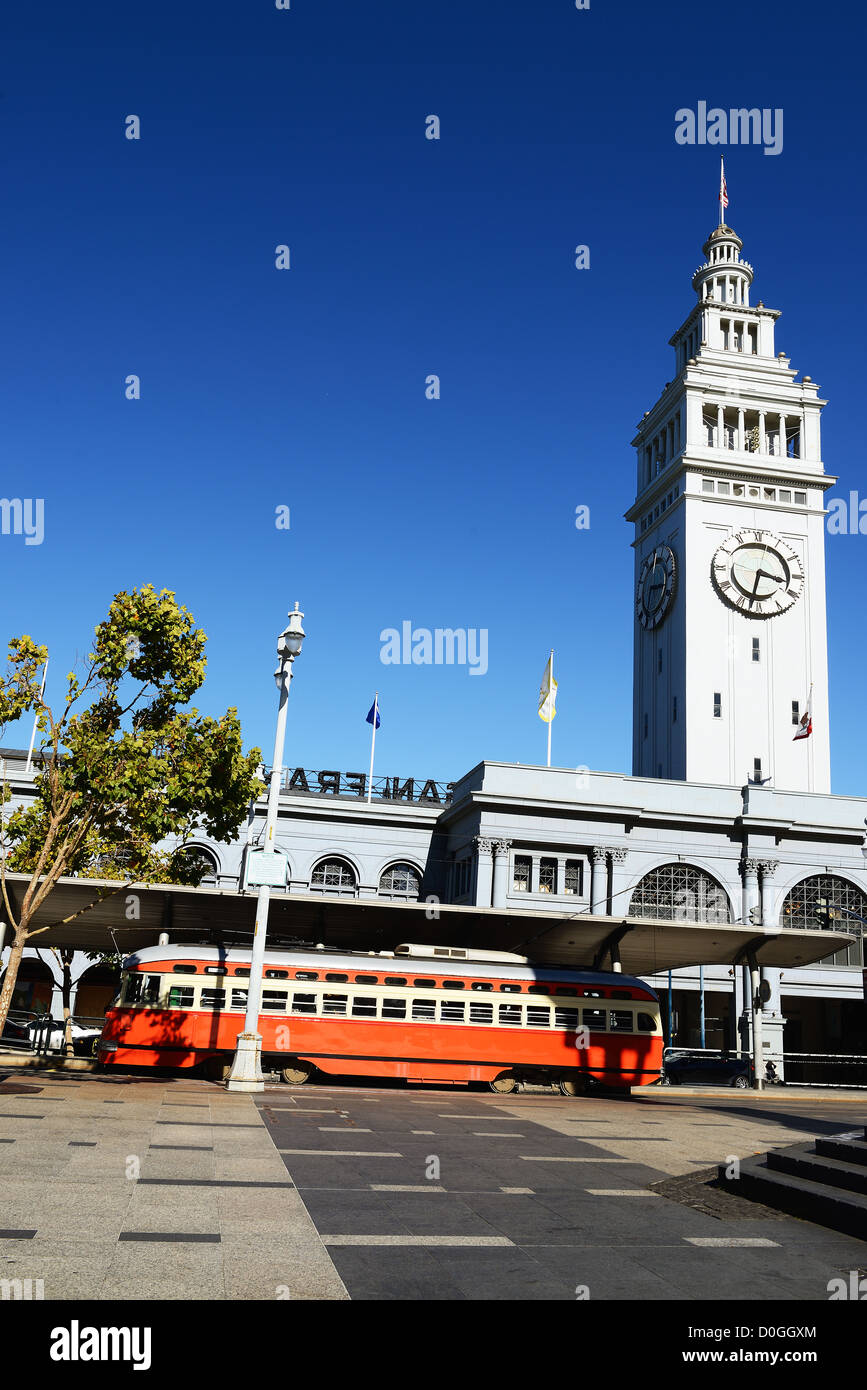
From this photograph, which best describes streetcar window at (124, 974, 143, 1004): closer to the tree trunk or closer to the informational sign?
the tree trunk

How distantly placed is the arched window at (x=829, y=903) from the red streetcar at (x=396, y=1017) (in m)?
25.5

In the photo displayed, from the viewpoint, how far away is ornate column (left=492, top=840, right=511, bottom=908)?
169 ft

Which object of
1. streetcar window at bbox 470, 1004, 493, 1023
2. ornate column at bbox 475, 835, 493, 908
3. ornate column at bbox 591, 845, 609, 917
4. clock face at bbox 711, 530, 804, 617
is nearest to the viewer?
streetcar window at bbox 470, 1004, 493, 1023

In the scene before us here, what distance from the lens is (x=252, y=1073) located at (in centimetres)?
2434

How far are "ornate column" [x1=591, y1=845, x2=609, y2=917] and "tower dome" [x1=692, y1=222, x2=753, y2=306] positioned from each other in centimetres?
4438

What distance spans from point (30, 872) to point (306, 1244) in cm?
2255

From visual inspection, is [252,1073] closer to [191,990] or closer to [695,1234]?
[191,990]

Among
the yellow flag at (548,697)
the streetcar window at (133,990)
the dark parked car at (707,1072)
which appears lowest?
the dark parked car at (707,1072)

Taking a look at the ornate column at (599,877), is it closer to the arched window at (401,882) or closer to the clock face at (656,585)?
the arched window at (401,882)

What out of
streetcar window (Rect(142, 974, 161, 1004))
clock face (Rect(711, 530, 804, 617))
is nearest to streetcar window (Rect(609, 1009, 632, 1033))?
streetcar window (Rect(142, 974, 161, 1004))

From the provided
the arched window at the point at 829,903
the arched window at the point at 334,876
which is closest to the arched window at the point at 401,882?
the arched window at the point at 334,876

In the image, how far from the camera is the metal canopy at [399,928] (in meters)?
34.3

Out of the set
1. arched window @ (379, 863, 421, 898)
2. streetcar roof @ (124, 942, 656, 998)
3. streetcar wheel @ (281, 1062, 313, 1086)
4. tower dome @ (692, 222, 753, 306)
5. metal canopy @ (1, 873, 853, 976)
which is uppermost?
tower dome @ (692, 222, 753, 306)
